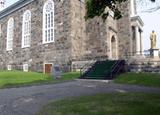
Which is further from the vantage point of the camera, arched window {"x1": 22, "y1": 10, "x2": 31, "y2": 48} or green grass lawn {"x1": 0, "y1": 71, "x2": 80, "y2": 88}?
arched window {"x1": 22, "y1": 10, "x2": 31, "y2": 48}

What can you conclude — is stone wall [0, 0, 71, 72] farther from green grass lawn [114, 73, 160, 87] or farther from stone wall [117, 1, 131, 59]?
green grass lawn [114, 73, 160, 87]

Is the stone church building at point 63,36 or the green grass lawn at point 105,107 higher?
the stone church building at point 63,36

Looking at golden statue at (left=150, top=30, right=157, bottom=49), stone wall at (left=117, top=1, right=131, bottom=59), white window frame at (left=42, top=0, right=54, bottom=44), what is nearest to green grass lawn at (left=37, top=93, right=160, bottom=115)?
white window frame at (left=42, top=0, right=54, bottom=44)

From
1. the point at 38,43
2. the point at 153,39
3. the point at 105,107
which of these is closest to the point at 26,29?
the point at 38,43

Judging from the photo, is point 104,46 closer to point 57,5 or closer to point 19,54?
point 57,5

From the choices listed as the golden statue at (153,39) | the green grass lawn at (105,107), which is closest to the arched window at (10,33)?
the golden statue at (153,39)

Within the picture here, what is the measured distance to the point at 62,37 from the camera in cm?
2381

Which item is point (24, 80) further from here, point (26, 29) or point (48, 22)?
point (26, 29)

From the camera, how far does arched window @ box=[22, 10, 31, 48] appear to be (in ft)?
95.7

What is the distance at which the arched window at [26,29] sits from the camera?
A: 1148 inches

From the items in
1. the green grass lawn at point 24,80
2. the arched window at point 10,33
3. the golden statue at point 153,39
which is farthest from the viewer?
the arched window at point 10,33

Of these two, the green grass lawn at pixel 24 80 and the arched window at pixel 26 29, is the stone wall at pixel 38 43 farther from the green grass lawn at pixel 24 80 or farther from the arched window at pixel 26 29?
the green grass lawn at pixel 24 80

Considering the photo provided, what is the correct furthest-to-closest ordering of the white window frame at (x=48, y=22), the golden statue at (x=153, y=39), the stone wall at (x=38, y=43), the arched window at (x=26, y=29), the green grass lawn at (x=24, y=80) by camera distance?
1. the arched window at (x=26, y=29)
2. the golden statue at (x=153, y=39)
3. the white window frame at (x=48, y=22)
4. the stone wall at (x=38, y=43)
5. the green grass lawn at (x=24, y=80)

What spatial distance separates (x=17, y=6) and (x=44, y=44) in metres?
8.95
